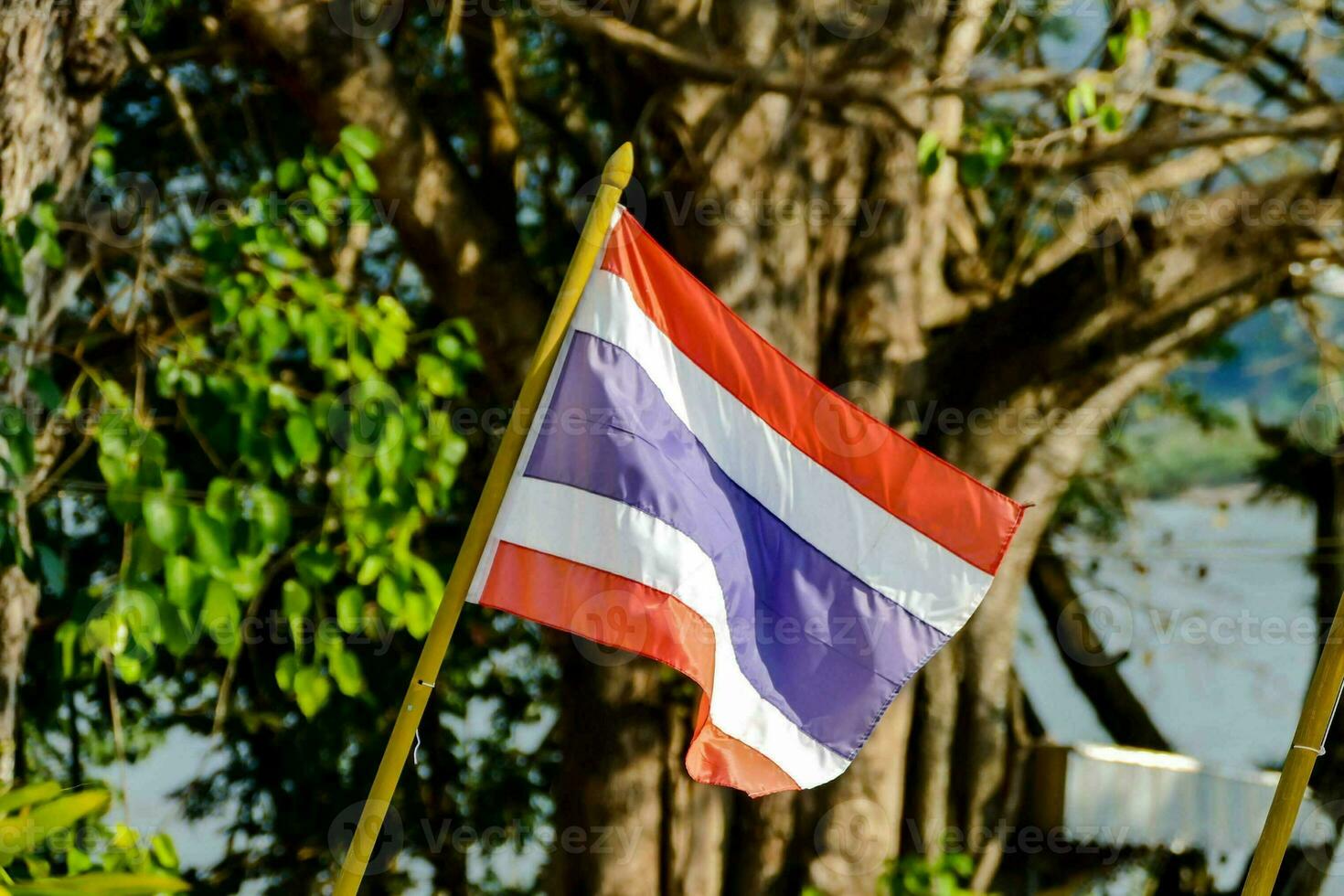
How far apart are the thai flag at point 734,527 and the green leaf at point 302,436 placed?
1.44 meters

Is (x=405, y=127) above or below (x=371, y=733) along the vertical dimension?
above

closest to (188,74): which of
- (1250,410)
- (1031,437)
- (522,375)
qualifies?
(522,375)

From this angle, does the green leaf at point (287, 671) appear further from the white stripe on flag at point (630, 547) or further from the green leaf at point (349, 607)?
the white stripe on flag at point (630, 547)

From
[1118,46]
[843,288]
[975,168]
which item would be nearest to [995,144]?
[975,168]

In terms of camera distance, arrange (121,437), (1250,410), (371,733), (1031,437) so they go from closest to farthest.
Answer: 1. (121,437)
2. (1031,437)
3. (371,733)
4. (1250,410)

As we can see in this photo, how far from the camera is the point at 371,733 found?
6137 millimetres

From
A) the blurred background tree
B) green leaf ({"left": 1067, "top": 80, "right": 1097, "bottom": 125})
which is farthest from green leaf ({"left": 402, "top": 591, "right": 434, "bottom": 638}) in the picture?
green leaf ({"left": 1067, "top": 80, "right": 1097, "bottom": 125})

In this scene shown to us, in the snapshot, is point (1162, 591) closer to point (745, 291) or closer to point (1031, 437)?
point (1031, 437)

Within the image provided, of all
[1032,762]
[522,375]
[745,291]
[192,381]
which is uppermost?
Answer: [745,291]

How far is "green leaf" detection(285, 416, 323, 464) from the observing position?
3701mm

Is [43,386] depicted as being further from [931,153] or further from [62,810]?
[931,153]

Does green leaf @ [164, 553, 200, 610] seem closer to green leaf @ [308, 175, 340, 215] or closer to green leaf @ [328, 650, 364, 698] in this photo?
green leaf @ [328, 650, 364, 698]

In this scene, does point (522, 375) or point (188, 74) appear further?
point (188, 74)

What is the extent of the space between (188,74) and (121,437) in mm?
2724
